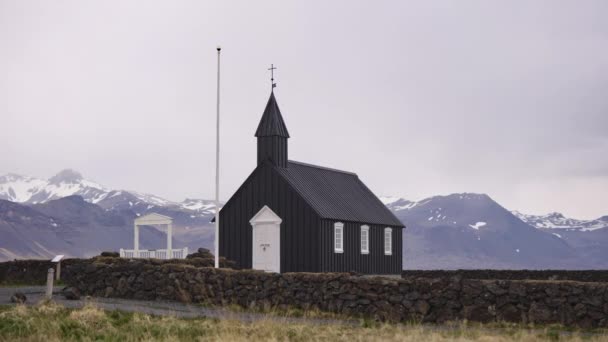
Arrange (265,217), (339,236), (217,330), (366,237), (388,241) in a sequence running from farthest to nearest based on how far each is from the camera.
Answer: (388,241), (366,237), (339,236), (265,217), (217,330)

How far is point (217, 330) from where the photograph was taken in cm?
2264

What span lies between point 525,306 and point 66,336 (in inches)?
499

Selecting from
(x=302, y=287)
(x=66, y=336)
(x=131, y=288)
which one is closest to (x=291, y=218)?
(x=131, y=288)

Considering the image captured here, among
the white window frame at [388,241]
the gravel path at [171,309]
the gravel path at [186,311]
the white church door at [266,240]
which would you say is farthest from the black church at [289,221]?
the gravel path at [186,311]

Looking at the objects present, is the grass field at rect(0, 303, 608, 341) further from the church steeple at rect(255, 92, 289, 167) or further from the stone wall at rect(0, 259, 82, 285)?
the church steeple at rect(255, 92, 289, 167)

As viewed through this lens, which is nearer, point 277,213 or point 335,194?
point 277,213

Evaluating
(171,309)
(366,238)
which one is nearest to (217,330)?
(171,309)

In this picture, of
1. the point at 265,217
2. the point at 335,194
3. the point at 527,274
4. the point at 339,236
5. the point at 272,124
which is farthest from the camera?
the point at 527,274

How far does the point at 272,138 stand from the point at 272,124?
85 centimetres

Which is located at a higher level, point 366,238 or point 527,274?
point 366,238

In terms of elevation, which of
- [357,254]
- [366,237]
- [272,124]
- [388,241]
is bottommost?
[357,254]

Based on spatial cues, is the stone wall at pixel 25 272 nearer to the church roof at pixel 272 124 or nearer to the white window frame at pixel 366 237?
the church roof at pixel 272 124

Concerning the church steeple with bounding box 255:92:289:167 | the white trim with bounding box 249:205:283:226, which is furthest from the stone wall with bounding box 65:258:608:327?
the church steeple with bounding box 255:92:289:167

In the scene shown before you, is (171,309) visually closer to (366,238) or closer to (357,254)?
(357,254)
